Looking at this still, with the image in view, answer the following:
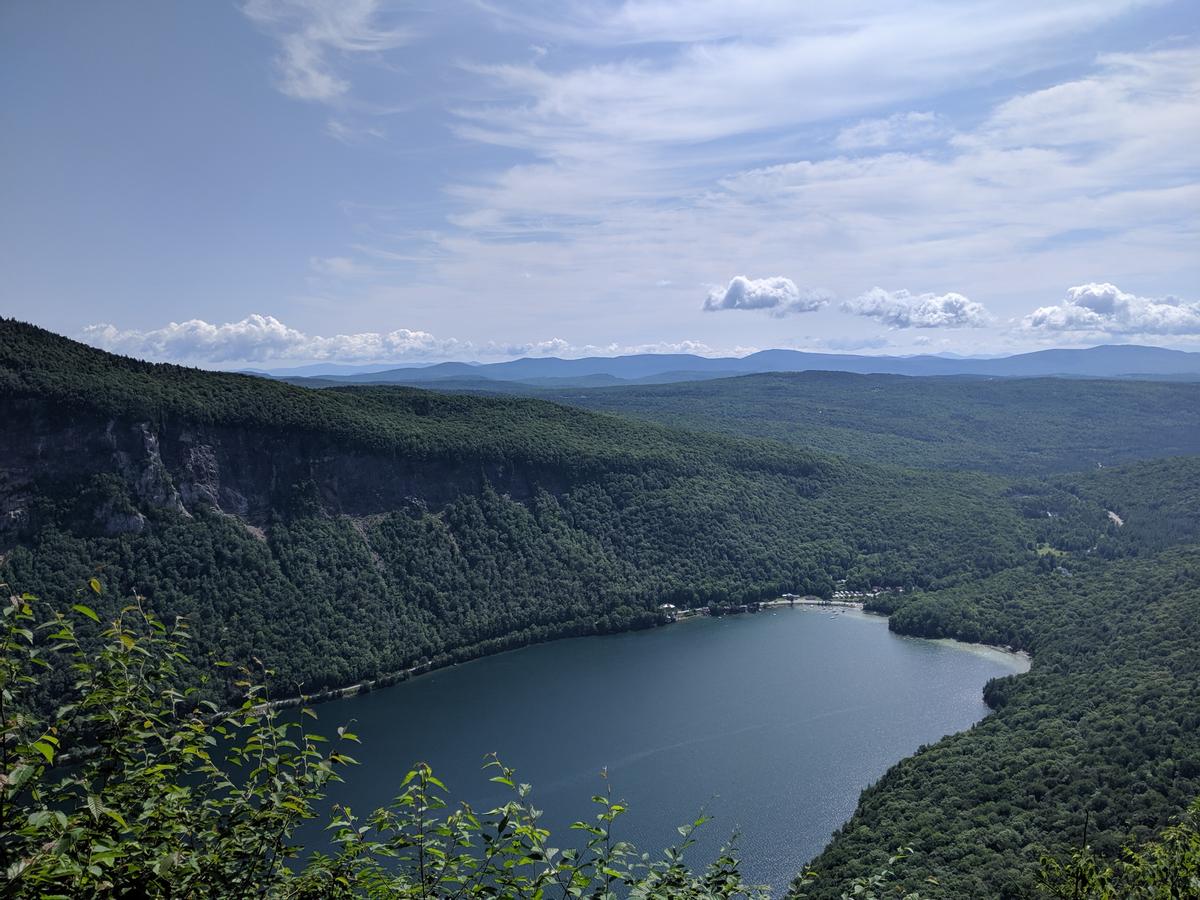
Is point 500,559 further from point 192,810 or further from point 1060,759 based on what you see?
point 192,810

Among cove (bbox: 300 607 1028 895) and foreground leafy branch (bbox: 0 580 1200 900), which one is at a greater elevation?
foreground leafy branch (bbox: 0 580 1200 900)

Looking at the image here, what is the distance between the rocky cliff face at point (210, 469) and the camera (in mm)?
68500

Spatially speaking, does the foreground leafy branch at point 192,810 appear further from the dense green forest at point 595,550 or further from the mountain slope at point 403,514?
the mountain slope at point 403,514

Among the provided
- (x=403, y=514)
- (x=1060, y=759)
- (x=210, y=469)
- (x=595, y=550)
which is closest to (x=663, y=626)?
(x=595, y=550)

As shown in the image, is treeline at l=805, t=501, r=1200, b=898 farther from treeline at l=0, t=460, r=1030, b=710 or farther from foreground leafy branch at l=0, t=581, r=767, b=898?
treeline at l=0, t=460, r=1030, b=710

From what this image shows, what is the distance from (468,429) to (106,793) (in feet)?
331

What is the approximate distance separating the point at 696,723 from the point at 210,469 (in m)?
54.5

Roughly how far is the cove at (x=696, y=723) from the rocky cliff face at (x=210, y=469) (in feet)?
80.6

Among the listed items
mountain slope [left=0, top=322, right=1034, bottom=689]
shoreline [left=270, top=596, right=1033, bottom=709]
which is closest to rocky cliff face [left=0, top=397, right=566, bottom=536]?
mountain slope [left=0, top=322, right=1034, bottom=689]

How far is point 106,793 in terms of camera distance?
5473 mm

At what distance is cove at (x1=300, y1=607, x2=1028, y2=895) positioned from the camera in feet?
157

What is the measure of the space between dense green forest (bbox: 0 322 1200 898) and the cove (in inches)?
180

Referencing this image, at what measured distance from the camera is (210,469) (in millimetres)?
80562

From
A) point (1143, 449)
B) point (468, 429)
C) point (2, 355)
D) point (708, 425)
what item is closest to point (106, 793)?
point (2, 355)
